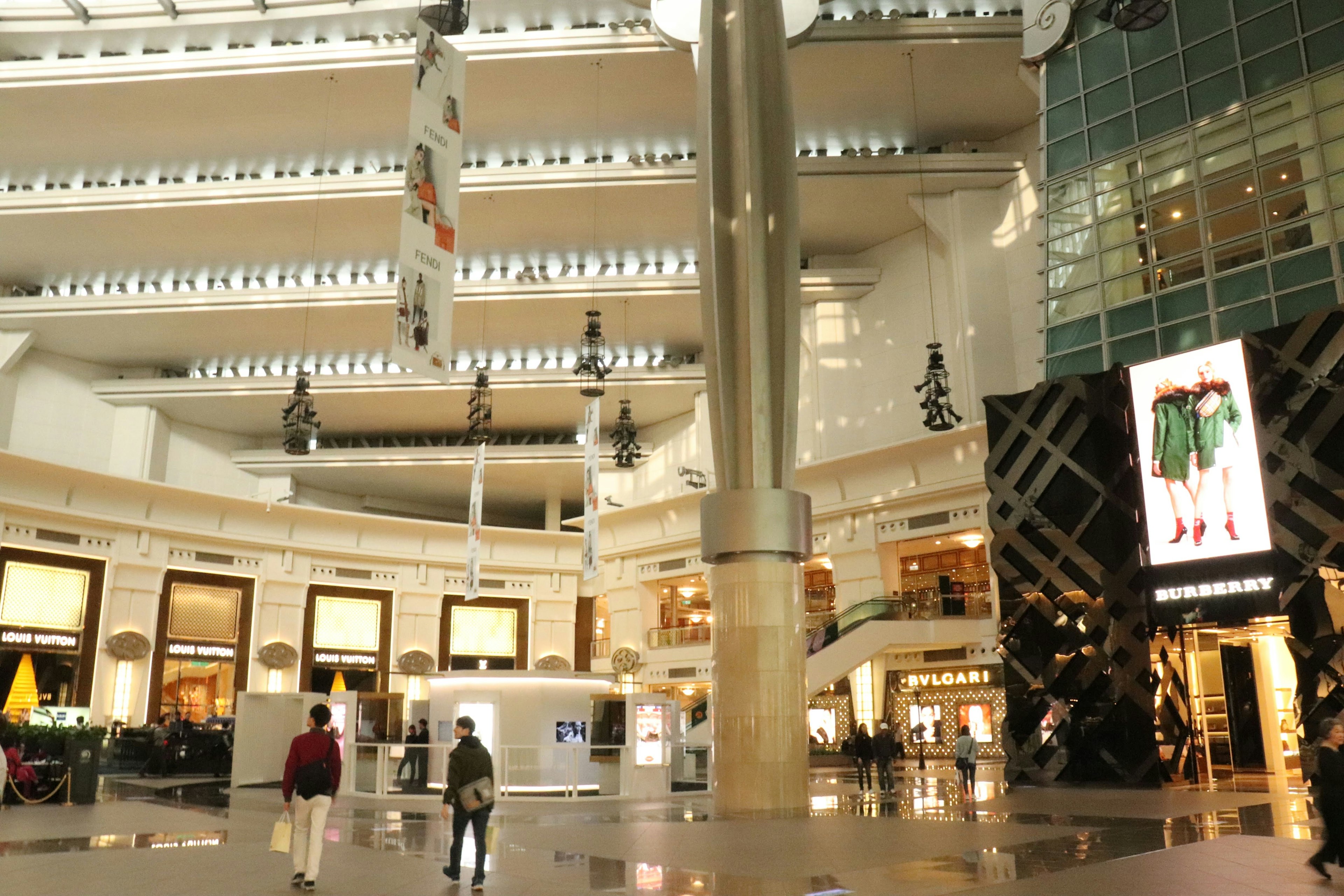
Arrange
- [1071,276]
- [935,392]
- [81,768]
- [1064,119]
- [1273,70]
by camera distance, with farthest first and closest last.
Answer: [935,392], [1064,119], [1071,276], [1273,70], [81,768]

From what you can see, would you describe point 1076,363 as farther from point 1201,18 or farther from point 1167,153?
point 1201,18

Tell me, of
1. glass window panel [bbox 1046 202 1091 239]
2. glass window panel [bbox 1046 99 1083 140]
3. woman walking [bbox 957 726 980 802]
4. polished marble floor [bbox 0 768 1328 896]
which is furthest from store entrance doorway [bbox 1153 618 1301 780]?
glass window panel [bbox 1046 99 1083 140]

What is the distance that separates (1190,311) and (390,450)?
23.2 m

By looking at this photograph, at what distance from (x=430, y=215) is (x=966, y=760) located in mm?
11059

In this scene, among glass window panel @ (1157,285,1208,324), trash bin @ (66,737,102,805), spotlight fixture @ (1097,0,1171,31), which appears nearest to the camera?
trash bin @ (66,737,102,805)

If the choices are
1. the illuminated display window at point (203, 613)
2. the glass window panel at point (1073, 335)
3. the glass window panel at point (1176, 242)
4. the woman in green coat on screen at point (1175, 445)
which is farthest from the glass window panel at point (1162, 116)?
the illuminated display window at point (203, 613)

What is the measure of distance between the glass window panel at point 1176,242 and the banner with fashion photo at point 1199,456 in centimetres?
189

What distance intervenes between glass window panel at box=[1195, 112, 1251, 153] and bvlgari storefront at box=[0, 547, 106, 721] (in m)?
25.7

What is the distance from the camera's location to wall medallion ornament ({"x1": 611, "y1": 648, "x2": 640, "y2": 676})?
30.5 m

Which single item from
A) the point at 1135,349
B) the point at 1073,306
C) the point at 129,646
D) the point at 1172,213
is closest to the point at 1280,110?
the point at 1172,213

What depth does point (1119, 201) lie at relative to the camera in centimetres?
1788

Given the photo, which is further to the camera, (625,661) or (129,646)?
(625,661)

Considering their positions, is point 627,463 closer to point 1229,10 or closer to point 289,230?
point 289,230

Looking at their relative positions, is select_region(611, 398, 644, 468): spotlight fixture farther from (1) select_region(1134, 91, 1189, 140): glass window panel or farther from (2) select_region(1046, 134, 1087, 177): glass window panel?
(1) select_region(1134, 91, 1189, 140): glass window panel
